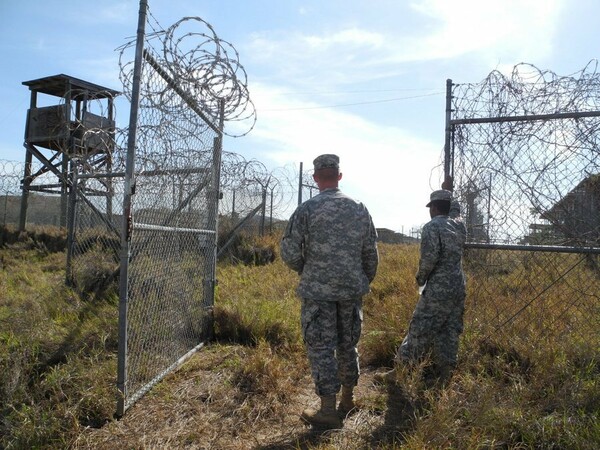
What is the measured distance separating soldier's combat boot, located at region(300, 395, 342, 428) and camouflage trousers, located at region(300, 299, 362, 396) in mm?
60

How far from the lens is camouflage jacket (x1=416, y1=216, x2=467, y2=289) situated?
3.36m

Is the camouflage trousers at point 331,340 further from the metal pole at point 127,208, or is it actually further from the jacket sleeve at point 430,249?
the metal pole at point 127,208

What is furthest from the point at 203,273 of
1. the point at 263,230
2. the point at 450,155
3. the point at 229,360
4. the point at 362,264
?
the point at 263,230

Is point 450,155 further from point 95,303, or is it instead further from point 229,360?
point 95,303

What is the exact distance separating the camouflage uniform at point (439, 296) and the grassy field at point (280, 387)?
10.2 inches

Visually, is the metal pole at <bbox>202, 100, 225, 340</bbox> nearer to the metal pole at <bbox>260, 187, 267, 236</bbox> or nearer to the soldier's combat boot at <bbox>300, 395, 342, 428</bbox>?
the soldier's combat boot at <bbox>300, 395, 342, 428</bbox>

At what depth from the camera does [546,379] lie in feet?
10.4

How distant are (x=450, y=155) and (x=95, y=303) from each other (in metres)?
3.97

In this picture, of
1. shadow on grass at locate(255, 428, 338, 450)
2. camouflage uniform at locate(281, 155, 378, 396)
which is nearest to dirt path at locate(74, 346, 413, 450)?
shadow on grass at locate(255, 428, 338, 450)

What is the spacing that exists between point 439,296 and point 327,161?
1.33 metres

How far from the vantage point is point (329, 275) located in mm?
2883

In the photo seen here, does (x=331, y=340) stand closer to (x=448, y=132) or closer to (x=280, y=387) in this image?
(x=280, y=387)

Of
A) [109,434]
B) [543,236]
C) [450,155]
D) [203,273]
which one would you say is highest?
[450,155]

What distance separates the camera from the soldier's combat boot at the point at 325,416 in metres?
2.83
